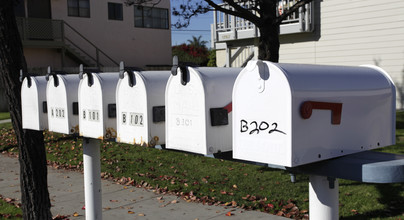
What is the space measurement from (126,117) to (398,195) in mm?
3611

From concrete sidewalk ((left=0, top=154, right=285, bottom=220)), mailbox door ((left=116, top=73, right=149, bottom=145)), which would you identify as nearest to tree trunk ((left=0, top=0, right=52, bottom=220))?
concrete sidewalk ((left=0, top=154, right=285, bottom=220))

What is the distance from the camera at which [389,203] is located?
16.1 ft

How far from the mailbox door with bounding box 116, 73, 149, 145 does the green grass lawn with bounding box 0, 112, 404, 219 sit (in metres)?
2.63

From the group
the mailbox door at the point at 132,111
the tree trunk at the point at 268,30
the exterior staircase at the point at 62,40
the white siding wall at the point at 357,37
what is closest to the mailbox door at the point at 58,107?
the mailbox door at the point at 132,111

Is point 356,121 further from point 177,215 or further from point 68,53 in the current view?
point 68,53

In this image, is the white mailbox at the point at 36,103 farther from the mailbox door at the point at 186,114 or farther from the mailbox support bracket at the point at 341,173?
the mailbox support bracket at the point at 341,173

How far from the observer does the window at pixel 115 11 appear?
2436 cm

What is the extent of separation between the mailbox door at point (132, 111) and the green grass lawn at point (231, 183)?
263cm

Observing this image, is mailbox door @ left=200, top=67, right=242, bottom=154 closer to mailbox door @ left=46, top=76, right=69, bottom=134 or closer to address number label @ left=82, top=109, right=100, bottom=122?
address number label @ left=82, top=109, right=100, bottom=122

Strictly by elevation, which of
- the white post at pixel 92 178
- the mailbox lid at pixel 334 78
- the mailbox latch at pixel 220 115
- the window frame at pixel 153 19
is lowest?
the white post at pixel 92 178

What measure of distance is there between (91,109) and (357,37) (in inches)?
422

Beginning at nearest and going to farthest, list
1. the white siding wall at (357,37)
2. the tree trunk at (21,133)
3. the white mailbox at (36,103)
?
the white mailbox at (36,103), the tree trunk at (21,133), the white siding wall at (357,37)

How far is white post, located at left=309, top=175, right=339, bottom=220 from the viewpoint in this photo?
2318mm

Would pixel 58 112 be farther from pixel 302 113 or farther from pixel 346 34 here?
pixel 346 34
